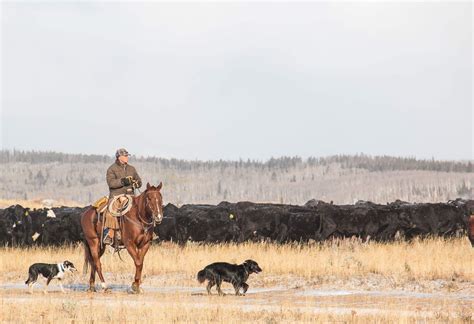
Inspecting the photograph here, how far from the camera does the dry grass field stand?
1478 cm

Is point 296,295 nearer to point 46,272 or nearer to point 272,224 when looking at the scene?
point 46,272

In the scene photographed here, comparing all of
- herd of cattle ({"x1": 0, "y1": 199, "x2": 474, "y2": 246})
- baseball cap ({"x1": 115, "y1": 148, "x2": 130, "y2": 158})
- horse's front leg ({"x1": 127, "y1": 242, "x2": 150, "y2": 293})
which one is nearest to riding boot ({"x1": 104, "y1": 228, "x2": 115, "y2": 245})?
horse's front leg ({"x1": 127, "y1": 242, "x2": 150, "y2": 293})

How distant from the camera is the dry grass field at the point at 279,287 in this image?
1478 cm

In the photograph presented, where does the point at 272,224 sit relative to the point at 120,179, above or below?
below

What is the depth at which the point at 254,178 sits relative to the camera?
151m

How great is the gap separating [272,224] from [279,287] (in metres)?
8.79

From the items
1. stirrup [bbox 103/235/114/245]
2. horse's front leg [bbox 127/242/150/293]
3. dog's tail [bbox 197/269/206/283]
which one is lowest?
dog's tail [bbox 197/269/206/283]

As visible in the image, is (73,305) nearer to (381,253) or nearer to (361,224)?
(381,253)

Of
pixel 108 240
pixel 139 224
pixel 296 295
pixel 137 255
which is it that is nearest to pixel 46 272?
pixel 108 240

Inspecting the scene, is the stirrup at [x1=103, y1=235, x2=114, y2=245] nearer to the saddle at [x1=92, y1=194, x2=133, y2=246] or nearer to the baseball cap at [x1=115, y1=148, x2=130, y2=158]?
the saddle at [x1=92, y1=194, x2=133, y2=246]

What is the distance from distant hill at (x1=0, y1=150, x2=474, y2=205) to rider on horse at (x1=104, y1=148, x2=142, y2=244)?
285 feet

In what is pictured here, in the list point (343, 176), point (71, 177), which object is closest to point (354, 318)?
point (343, 176)

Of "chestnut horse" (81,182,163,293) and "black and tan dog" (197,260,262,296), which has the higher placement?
"chestnut horse" (81,182,163,293)

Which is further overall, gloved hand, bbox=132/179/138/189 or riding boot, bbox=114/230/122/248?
riding boot, bbox=114/230/122/248
